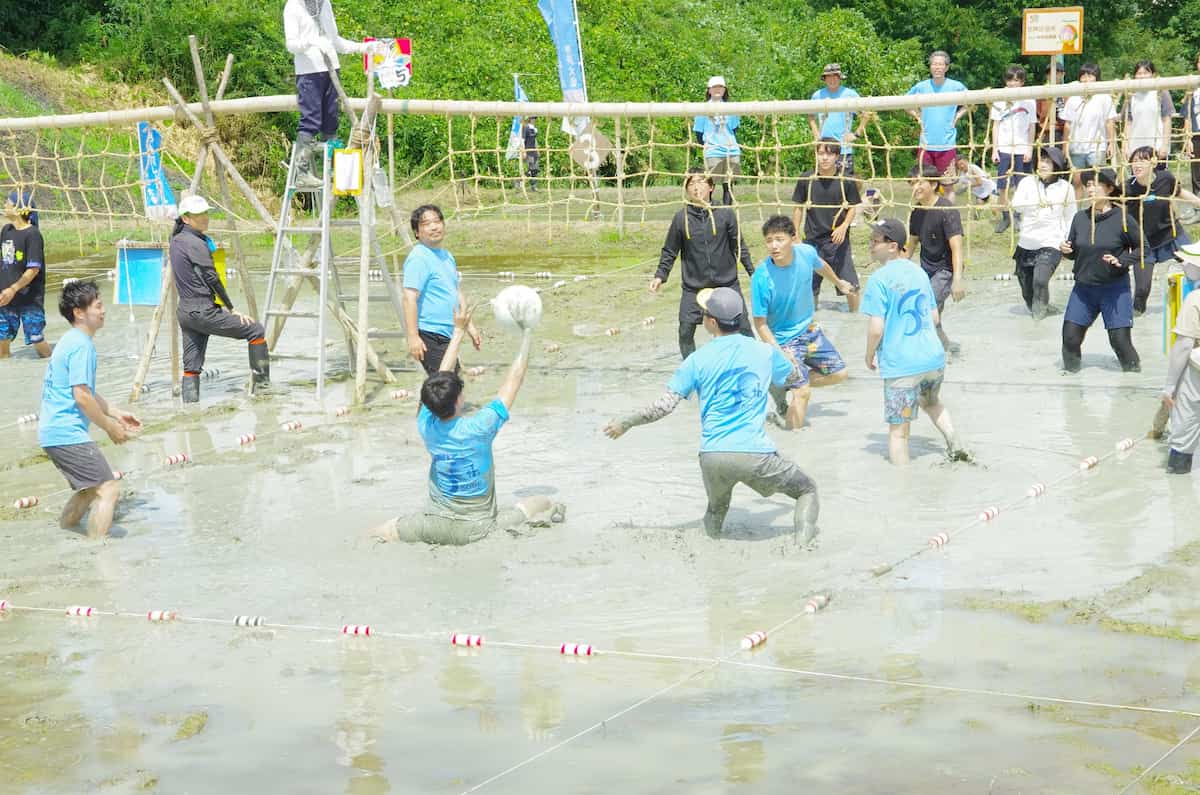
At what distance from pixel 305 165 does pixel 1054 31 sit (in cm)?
1162

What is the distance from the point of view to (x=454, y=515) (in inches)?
312

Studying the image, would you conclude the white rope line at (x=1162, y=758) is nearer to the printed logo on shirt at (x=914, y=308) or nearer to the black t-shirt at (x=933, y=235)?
the printed logo on shirt at (x=914, y=308)

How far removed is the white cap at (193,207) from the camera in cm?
1203

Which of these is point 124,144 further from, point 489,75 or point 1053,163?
point 1053,163

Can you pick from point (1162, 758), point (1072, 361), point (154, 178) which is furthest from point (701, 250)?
point (1162, 758)

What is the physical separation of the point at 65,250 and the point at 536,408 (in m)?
13.6

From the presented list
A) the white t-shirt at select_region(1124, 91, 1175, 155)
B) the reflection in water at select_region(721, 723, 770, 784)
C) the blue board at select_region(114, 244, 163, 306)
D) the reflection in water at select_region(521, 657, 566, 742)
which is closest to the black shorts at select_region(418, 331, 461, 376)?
the blue board at select_region(114, 244, 163, 306)

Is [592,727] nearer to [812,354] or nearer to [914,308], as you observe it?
[914,308]

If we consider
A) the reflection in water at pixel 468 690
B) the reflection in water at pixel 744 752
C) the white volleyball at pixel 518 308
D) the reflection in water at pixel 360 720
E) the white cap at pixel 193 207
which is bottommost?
the reflection in water at pixel 744 752

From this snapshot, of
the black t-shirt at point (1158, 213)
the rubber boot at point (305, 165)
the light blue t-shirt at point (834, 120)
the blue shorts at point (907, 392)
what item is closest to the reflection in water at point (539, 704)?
the blue shorts at point (907, 392)

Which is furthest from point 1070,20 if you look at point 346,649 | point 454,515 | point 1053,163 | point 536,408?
point 346,649

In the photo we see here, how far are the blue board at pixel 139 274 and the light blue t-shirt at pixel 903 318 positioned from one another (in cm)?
711

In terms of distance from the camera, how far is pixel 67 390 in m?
8.40

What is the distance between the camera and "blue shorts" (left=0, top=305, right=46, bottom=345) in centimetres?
1441
